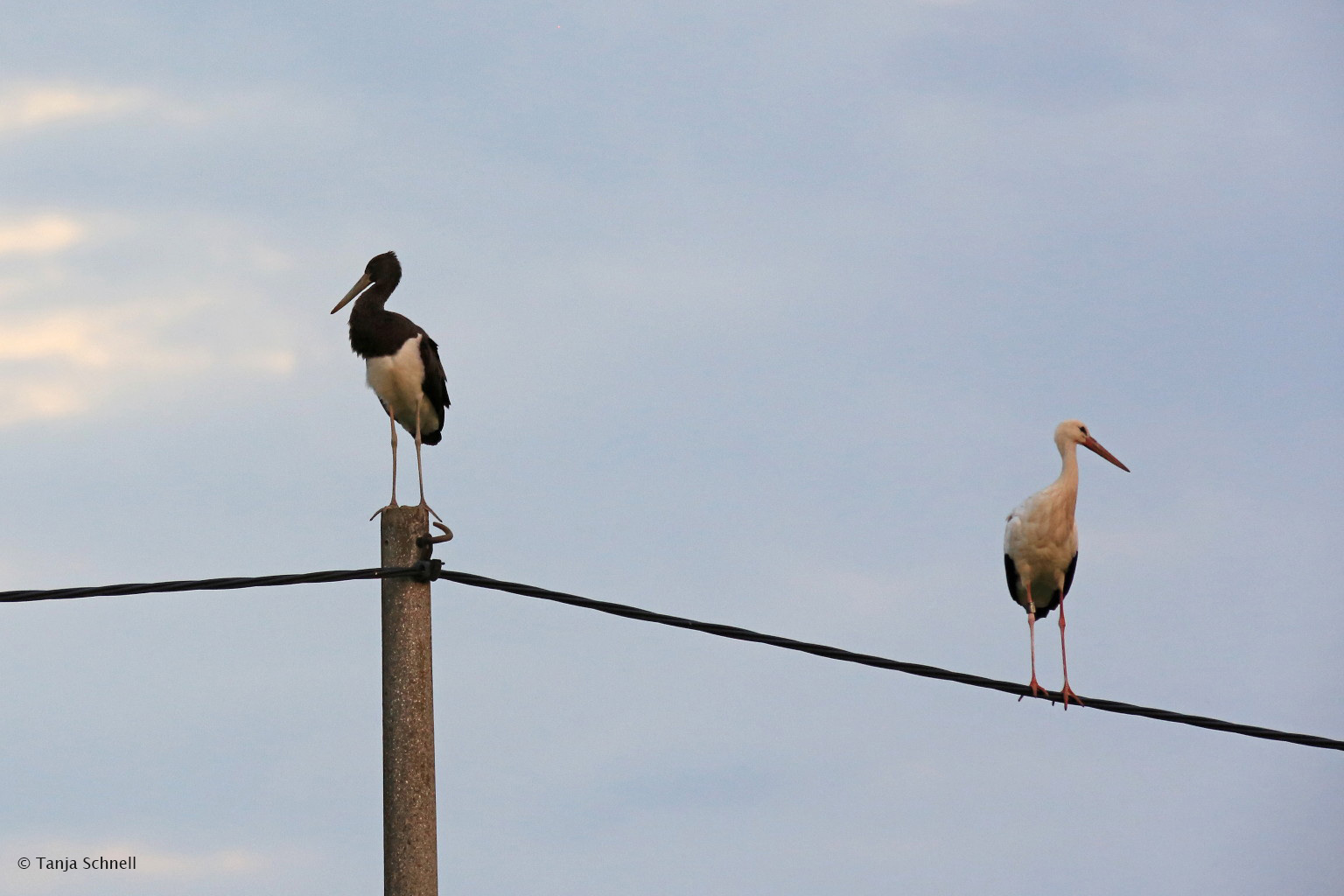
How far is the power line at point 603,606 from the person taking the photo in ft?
21.1

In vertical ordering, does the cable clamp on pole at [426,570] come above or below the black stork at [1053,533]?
below

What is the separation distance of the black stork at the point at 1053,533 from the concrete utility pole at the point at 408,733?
708 cm

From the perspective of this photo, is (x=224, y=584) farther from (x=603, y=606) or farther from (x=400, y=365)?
(x=400, y=365)

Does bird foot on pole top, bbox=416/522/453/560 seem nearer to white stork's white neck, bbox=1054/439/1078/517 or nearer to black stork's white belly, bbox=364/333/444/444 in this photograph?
black stork's white belly, bbox=364/333/444/444

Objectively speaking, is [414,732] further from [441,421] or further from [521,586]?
[441,421]

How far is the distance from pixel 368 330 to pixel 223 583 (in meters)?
5.96

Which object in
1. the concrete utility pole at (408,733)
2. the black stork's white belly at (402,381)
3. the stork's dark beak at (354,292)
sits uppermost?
the stork's dark beak at (354,292)

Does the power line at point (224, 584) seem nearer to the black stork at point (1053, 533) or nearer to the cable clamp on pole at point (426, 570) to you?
the cable clamp on pole at point (426, 570)

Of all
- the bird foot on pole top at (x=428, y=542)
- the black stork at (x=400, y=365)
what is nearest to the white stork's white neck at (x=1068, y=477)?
the black stork at (x=400, y=365)

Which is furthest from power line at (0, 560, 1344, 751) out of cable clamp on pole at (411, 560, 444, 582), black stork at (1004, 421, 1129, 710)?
black stork at (1004, 421, 1129, 710)

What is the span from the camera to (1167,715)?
25.1ft

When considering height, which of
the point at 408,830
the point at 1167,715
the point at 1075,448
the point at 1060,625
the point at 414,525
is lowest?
the point at 408,830

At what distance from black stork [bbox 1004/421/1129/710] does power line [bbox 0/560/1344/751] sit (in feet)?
16.5

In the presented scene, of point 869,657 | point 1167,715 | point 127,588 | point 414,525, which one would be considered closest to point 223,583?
point 127,588
